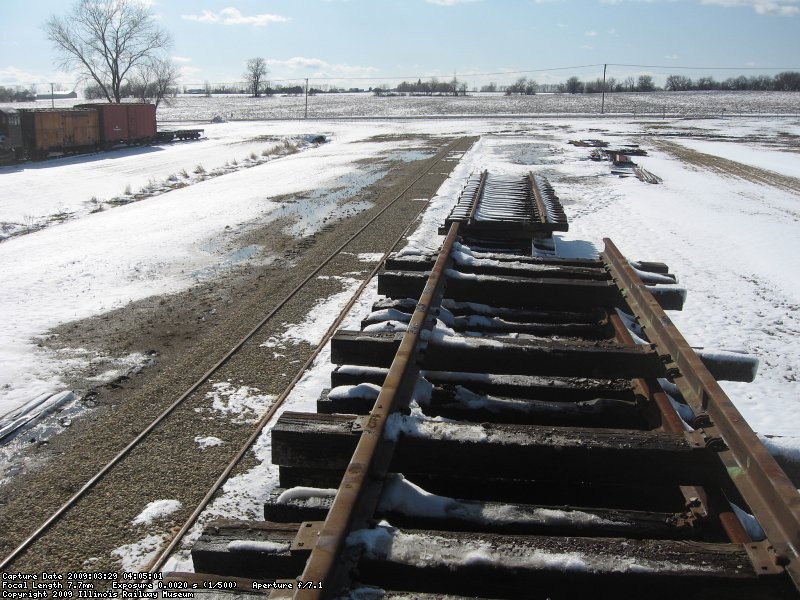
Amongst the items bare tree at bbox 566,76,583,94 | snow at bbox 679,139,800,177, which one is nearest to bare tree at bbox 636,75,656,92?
bare tree at bbox 566,76,583,94

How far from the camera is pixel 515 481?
11.4 feet

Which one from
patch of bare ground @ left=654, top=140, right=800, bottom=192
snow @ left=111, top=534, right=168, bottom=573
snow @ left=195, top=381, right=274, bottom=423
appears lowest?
snow @ left=111, top=534, right=168, bottom=573

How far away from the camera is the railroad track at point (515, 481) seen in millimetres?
2441

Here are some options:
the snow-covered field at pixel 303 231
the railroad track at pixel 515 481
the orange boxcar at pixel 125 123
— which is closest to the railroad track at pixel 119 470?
the snow-covered field at pixel 303 231

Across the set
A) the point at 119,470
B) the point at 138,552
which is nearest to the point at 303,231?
the point at 119,470

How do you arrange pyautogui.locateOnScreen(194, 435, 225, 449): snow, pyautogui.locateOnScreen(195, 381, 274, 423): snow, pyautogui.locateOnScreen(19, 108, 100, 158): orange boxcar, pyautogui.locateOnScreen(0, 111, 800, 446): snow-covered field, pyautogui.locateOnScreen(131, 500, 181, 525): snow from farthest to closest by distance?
pyautogui.locateOnScreen(19, 108, 100, 158): orange boxcar → pyautogui.locateOnScreen(0, 111, 800, 446): snow-covered field → pyautogui.locateOnScreen(195, 381, 274, 423): snow → pyautogui.locateOnScreen(194, 435, 225, 449): snow → pyautogui.locateOnScreen(131, 500, 181, 525): snow

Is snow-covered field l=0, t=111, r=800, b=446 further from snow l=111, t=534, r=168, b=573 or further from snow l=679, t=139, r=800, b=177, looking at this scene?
snow l=111, t=534, r=168, b=573

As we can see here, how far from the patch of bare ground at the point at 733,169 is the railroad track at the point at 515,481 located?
22.7 metres

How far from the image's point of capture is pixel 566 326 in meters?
5.62

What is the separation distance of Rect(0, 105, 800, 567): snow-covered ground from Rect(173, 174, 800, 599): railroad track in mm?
1010

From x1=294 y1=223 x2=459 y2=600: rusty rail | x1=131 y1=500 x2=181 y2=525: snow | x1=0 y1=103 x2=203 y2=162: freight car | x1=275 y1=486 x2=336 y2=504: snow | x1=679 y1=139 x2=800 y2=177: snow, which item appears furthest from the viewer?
x1=0 y1=103 x2=203 y2=162: freight car

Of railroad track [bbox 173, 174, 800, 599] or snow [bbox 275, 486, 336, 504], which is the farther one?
snow [bbox 275, 486, 336, 504]

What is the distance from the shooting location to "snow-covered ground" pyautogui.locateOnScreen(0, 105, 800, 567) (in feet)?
25.0

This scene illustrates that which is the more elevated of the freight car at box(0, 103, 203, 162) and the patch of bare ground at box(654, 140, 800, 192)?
the freight car at box(0, 103, 203, 162)
